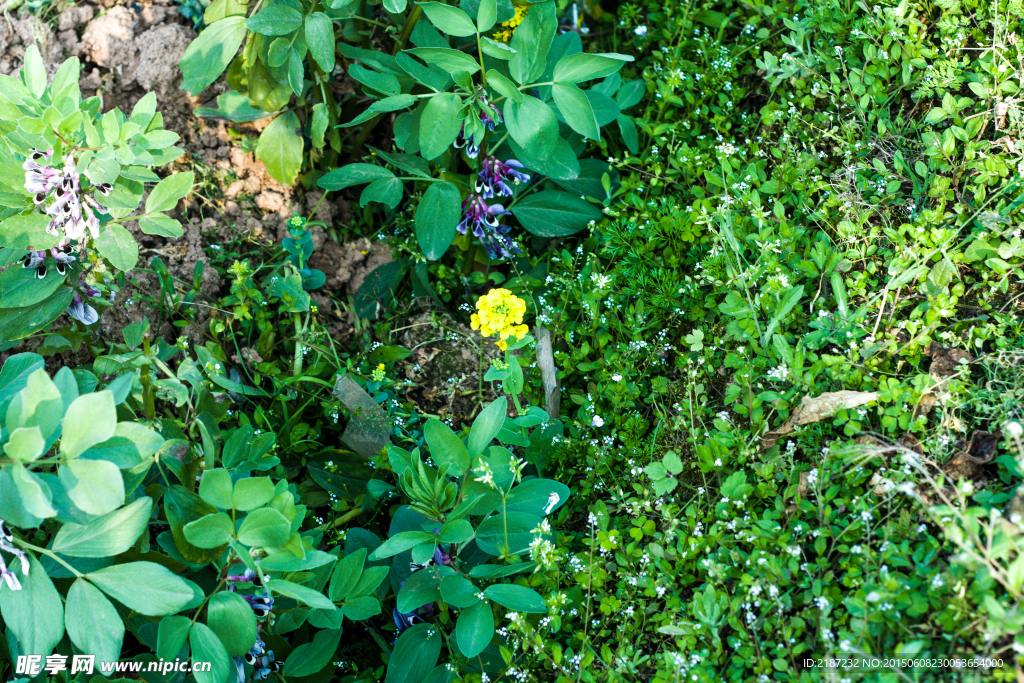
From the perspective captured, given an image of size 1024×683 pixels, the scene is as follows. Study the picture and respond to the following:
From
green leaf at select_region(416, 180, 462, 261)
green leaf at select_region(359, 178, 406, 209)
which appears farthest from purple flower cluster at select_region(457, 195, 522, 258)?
green leaf at select_region(359, 178, 406, 209)

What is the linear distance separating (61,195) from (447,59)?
105 centimetres

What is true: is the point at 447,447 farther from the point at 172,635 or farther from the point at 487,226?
the point at 487,226

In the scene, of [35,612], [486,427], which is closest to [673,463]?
[486,427]

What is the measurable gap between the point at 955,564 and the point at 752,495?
488 mm

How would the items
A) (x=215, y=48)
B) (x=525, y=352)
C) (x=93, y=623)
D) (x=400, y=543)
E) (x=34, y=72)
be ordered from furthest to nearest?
(x=215, y=48)
(x=525, y=352)
(x=34, y=72)
(x=400, y=543)
(x=93, y=623)

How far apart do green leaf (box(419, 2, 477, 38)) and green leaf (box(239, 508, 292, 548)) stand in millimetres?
1289

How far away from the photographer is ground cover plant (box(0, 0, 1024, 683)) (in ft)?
4.47

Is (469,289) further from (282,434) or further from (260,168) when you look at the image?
(260,168)

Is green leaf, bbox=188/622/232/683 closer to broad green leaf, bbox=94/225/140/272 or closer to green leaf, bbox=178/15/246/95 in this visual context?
broad green leaf, bbox=94/225/140/272

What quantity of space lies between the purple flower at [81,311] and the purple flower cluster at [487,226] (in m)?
1.14

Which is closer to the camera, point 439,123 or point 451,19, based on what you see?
point 451,19

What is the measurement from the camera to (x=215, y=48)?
2322 millimetres

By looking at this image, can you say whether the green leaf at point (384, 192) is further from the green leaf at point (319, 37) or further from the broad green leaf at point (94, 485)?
the broad green leaf at point (94, 485)

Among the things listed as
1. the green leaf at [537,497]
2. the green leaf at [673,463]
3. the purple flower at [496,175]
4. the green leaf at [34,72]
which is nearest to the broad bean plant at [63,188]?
the green leaf at [34,72]
